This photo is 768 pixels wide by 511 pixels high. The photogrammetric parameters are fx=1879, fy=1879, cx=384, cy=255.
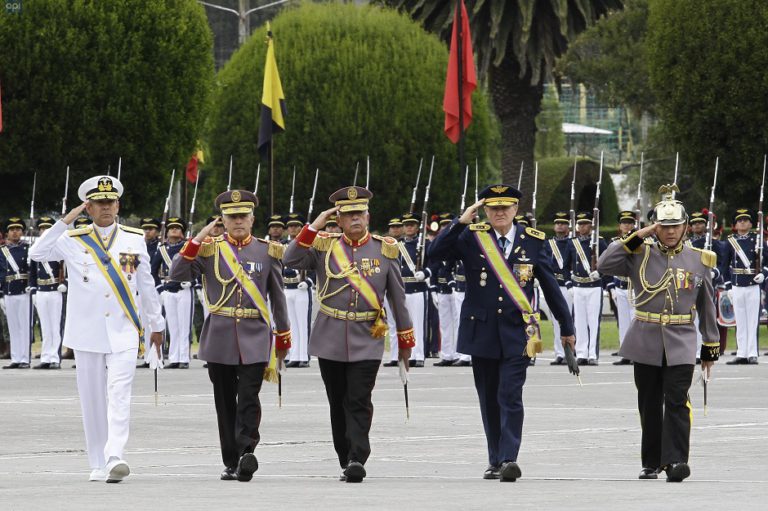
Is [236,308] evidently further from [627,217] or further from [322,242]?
[627,217]

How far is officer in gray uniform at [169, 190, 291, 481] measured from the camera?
12.3 meters

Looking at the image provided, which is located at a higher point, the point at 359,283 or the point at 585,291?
the point at 359,283

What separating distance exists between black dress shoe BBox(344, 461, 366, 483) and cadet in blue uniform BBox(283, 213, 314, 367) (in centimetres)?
1364

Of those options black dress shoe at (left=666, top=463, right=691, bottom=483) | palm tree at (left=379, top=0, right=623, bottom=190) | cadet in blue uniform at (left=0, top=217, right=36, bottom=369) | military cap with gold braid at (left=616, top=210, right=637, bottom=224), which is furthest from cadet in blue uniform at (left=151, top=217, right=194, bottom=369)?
palm tree at (left=379, top=0, right=623, bottom=190)

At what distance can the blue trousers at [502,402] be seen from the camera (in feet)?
39.1

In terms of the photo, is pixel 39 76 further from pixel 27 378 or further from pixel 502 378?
pixel 502 378

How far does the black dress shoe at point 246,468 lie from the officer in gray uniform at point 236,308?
32 centimetres

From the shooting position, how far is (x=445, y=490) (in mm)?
11094

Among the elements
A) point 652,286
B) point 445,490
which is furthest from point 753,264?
point 445,490

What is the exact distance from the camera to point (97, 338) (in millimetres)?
12070

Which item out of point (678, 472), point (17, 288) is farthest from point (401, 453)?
point (17, 288)

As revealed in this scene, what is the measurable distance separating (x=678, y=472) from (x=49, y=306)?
49.5ft

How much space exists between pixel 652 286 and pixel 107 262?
3576 millimetres

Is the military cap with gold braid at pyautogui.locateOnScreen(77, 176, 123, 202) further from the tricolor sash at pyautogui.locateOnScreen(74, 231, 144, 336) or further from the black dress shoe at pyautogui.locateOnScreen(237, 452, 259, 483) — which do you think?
the black dress shoe at pyautogui.locateOnScreen(237, 452, 259, 483)
